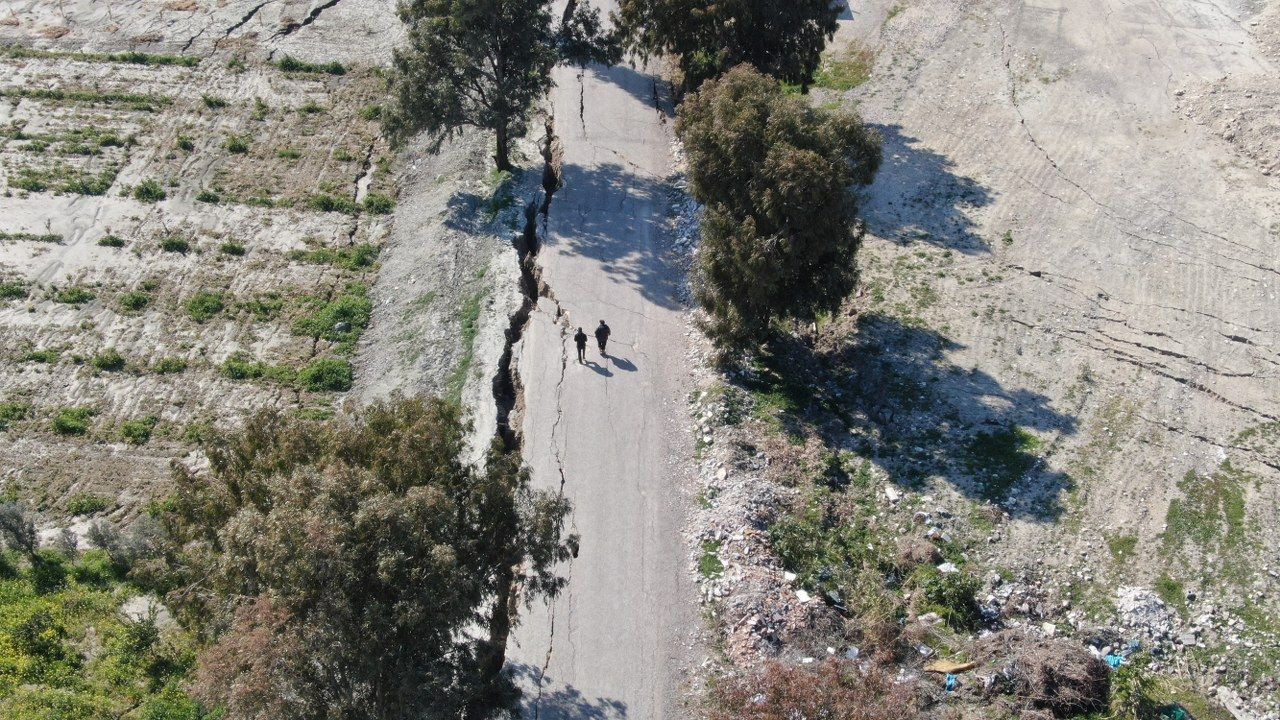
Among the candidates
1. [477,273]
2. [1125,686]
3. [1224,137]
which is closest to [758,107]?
[477,273]

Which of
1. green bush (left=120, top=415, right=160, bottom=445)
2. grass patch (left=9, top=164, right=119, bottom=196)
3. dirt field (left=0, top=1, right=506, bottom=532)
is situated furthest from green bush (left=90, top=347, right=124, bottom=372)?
grass patch (left=9, top=164, right=119, bottom=196)

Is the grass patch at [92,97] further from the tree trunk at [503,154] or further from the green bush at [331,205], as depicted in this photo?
the tree trunk at [503,154]

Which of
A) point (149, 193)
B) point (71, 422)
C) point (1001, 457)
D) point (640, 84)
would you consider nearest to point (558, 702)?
point (1001, 457)

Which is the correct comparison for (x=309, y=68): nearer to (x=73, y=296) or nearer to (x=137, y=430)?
(x=73, y=296)

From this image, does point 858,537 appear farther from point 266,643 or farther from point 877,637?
point 266,643

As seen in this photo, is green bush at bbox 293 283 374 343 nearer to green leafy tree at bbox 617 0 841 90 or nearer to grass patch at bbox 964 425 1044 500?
green leafy tree at bbox 617 0 841 90

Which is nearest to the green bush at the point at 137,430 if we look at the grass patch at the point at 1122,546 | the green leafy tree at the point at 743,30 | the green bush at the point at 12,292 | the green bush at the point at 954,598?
the green bush at the point at 12,292

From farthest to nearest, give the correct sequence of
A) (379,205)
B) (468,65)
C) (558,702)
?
1. (379,205)
2. (468,65)
3. (558,702)
